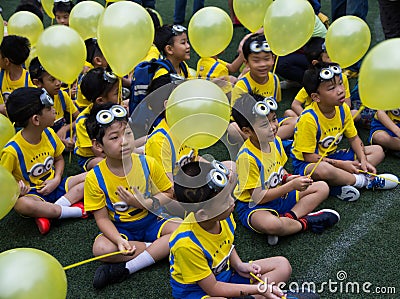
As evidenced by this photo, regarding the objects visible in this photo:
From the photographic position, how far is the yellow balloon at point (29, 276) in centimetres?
133

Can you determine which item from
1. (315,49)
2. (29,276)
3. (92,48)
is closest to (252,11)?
(315,49)

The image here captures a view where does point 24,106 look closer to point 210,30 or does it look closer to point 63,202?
point 63,202

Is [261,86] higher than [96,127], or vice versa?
[96,127]

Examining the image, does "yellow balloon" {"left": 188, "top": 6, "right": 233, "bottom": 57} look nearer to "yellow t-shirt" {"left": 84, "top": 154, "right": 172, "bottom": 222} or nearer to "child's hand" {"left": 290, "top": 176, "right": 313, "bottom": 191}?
"yellow t-shirt" {"left": 84, "top": 154, "right": 172, "bottom": 222}

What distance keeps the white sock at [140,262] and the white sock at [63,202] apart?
26.3 inches

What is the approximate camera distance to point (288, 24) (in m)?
2.80

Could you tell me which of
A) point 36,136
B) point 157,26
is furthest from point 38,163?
point 157,26

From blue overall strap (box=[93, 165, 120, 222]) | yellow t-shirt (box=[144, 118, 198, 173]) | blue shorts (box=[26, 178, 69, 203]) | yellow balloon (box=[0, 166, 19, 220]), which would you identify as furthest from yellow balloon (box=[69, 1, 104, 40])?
yellow balloon (box=[0, 166, 19, 220])

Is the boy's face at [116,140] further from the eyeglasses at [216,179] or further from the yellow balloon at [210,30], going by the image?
the yellow balloon at [210,30]

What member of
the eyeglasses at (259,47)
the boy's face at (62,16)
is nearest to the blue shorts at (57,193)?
the eyeglasses at (259,47)

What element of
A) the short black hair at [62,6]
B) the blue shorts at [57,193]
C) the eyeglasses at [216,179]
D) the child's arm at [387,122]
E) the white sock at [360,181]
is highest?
the eyeglasses at [216,179]

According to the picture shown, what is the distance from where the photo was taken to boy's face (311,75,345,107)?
2.69 metres

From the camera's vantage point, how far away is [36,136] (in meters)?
2.63

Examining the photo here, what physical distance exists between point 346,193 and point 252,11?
160 centimetres
